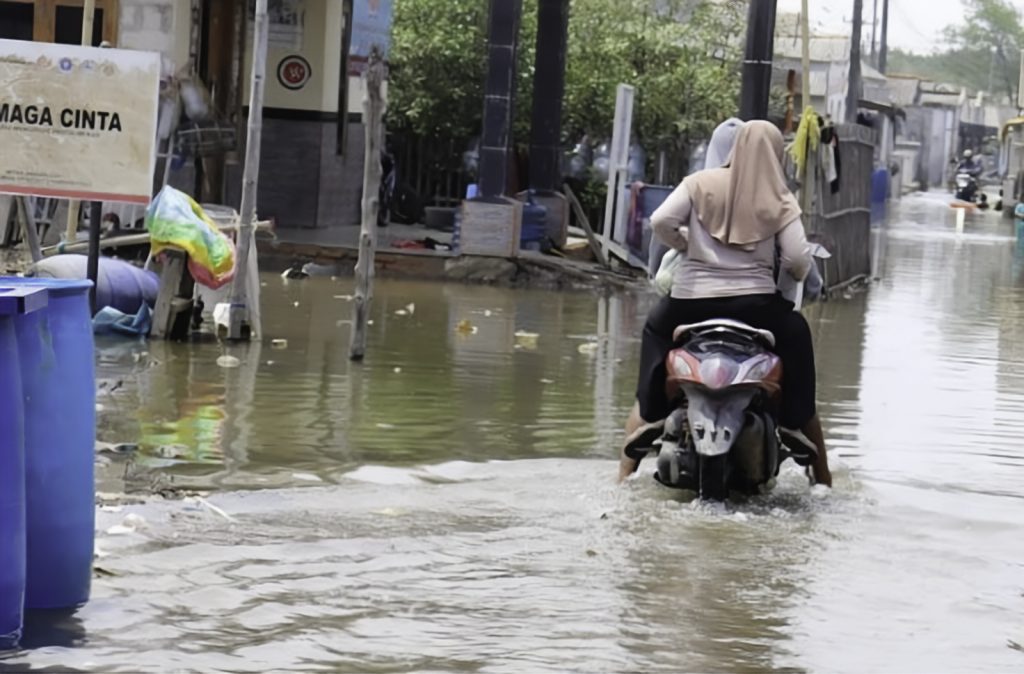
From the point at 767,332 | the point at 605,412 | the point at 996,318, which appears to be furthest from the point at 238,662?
the point at 996,318

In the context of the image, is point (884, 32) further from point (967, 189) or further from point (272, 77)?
point (272, 77)

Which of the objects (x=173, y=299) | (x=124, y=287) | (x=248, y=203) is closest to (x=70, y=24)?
(x=124, y=287)

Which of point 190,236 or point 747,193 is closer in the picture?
point 747,193

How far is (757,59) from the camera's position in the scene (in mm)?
19406

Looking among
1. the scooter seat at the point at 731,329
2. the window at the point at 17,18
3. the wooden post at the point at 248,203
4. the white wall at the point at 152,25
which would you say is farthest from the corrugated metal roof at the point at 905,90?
the scooter seat at the point at 731,329

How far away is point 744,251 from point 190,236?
216 inches

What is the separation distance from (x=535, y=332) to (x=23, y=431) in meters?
9.99

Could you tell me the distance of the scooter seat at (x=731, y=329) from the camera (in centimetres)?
814

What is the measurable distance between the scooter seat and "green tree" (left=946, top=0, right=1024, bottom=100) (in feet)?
427

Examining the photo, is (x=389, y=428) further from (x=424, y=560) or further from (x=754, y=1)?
(x=754, y=1)

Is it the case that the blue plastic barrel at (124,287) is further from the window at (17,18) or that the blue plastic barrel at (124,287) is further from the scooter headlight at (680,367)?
the window at (17,18)

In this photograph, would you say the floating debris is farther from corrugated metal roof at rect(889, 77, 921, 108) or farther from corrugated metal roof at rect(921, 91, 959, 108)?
corrugated metal roof at rect(921, 91, 959, 108)

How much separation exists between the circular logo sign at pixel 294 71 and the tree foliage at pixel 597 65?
511 centimetres

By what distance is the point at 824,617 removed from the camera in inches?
261
